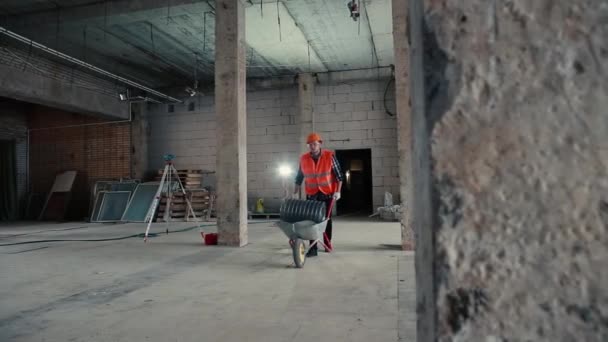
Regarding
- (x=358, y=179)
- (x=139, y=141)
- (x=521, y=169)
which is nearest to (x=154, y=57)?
(x=139, y=141)

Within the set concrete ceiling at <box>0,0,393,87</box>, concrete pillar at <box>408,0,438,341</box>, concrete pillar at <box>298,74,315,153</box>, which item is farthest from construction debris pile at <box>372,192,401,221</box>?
concrete pillar at <box>408,0,438,341</box>

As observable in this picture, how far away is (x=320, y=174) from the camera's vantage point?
18.2ft

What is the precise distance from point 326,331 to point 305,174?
3259mm

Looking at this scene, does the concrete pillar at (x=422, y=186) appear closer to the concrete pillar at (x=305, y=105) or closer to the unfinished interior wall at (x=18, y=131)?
the concrete pillar at (x=305, y=105)

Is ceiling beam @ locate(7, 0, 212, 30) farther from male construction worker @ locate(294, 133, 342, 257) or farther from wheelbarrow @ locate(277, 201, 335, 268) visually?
wheelbarrow @ locate(277, 201, 335, 268)

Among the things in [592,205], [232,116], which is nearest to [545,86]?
[592,205]

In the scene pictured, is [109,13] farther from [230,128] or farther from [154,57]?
[230,128]

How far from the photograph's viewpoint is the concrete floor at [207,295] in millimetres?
2637

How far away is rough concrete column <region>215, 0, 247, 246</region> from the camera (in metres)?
6.69

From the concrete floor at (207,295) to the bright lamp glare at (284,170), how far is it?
6.79 metres

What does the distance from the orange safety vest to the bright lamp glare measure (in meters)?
7.38

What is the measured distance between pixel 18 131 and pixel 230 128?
13396 millimetres

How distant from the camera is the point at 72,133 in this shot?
49.7 ft

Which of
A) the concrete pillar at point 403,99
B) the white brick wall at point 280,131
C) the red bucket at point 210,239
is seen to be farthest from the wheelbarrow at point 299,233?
the white brick wall at point 280,131
